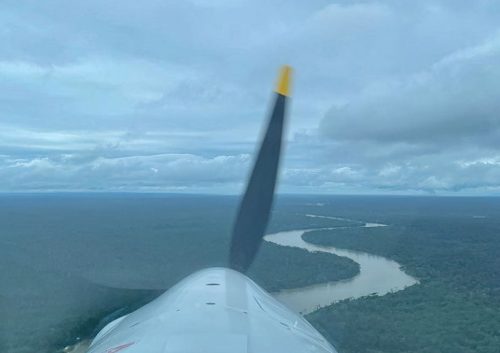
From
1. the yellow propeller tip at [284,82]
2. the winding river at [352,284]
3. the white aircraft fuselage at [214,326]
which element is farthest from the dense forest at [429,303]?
the yellow propeller tip at [284,82]

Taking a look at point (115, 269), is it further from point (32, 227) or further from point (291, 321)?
point (291, 321)

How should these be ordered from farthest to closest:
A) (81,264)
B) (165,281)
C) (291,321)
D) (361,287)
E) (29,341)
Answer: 1. (361,287)
2. (81,264)
3. (165,281)
4. (29,341)
5. (291,321)

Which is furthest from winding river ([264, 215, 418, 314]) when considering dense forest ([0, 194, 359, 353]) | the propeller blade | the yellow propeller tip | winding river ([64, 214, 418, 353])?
the yellow propeller tip

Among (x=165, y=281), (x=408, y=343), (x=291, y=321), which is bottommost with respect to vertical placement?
(x=408, y=343)

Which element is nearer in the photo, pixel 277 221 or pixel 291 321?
pixel 291 321

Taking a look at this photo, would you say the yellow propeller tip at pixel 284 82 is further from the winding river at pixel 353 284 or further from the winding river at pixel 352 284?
the winding river at pixel 353 284

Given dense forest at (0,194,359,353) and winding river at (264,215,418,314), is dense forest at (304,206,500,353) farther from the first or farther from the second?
dense forest at (0,194,359,353)

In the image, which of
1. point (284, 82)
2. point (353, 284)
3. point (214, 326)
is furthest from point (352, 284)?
point (214, 326)

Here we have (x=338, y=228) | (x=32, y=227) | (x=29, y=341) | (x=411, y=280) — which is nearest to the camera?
(x=29, y=341)

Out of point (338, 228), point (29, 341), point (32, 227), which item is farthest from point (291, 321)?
point (338, 228)
